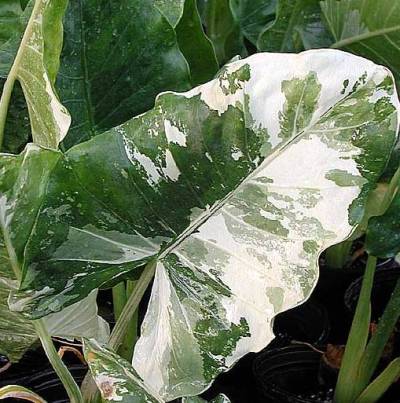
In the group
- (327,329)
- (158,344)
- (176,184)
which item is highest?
(176,184)

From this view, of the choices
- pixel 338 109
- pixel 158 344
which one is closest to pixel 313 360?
pixel 158 344

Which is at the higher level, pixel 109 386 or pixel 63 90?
pixel 63 90

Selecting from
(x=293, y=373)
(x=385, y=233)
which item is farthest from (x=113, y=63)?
(x=293, y=373)

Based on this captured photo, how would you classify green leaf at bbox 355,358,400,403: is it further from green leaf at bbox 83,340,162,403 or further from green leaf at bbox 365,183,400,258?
green leaf at bbox 83,340,162,403

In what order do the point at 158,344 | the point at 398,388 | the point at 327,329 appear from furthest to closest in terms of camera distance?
the point at 327,329 < the point at 398,388 < the point at 158,344

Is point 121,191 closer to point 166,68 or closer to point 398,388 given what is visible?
point 166,68

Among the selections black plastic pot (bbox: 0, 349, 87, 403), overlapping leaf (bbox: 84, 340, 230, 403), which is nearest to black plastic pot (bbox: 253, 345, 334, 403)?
black plastic pot (bbox: 0, 349, 87, 403)

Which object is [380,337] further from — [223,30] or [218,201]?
[223,30]
